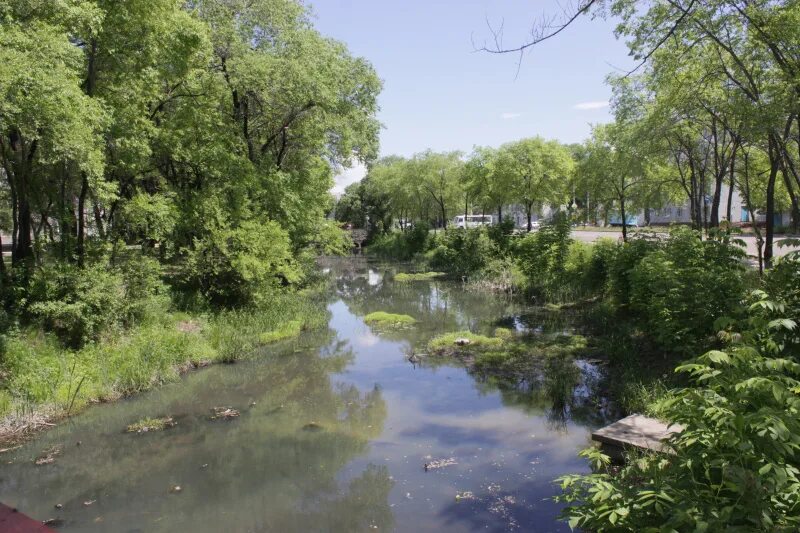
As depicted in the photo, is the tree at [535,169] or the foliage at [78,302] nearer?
the foliage at [78,302]

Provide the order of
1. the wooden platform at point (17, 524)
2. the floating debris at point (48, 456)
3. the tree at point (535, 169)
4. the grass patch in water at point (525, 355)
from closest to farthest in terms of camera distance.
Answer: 1. the wooden platform at point (17, 524)
2. the floating debris at point (48, 456)
3. the grass patch in water at point (525, 355)
4. the tree at point (535, 169)

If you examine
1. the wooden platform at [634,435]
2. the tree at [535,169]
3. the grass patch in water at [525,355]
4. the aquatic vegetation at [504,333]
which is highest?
the tree at [535,169]

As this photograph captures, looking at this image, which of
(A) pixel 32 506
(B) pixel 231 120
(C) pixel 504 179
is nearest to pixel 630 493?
(A) pixel 32 506

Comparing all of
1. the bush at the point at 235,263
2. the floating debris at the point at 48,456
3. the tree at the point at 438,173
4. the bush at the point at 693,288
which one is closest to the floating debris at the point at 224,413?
the floating debris at the point at 48,456

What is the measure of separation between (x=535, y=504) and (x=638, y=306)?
8.33m

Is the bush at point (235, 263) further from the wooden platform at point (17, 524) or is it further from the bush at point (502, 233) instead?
the bush at point (502, 233)

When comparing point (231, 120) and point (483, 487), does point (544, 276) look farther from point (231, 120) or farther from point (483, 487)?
point (483, 487)

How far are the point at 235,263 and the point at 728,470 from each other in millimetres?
16012

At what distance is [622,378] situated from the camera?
11844 millimetres

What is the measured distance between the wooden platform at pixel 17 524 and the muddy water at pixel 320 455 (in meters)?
4.61

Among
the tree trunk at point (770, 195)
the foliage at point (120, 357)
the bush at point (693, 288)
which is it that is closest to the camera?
the bush at point (693, 288)

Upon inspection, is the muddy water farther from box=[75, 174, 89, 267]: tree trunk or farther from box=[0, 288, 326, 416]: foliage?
box=[75, 174, 89, 267]: tree trunk

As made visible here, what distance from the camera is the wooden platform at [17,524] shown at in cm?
303

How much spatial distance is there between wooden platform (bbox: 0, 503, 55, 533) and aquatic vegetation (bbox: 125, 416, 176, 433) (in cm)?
798
